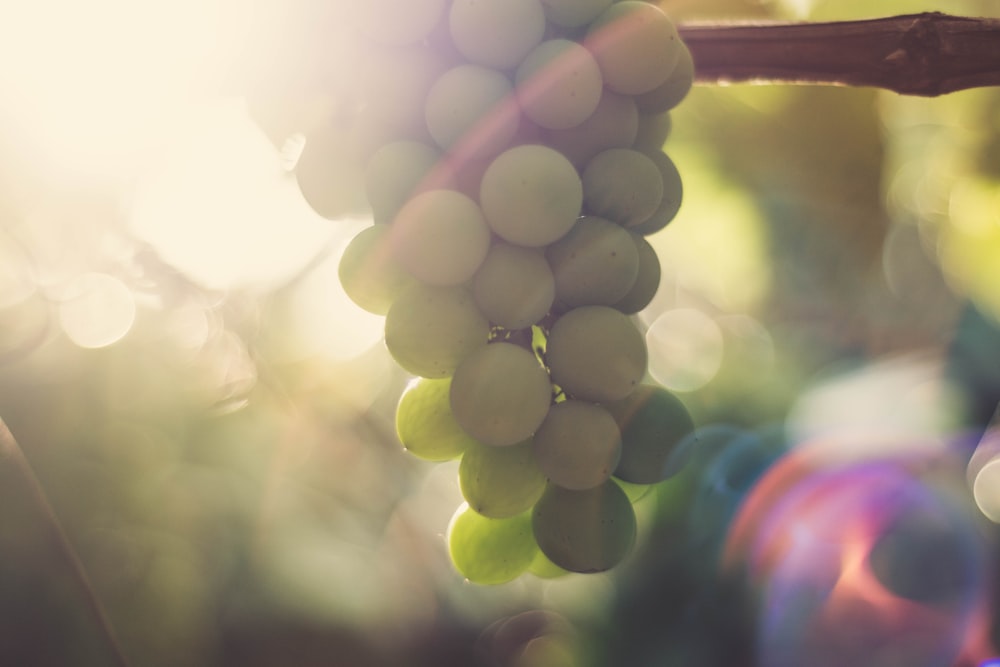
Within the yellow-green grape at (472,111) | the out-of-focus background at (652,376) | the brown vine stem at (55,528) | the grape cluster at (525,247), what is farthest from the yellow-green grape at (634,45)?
the brown vine stem at (55,528)

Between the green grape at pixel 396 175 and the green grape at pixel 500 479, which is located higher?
the green grape at pixel 396 175

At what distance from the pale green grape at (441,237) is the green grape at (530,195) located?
0.02 metres

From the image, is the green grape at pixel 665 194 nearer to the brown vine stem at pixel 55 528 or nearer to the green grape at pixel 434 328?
the green grape at pixel 434 328

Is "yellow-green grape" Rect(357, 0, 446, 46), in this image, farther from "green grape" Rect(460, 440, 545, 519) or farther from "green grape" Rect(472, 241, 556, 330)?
"green grape" Rect(460, 440, 545, 519)

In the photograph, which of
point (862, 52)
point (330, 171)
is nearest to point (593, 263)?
point (330, 171)

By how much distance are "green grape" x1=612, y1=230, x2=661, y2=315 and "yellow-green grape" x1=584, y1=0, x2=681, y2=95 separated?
16 centimetres

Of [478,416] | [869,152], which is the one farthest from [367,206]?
[869,152]

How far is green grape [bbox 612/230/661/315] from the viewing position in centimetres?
71

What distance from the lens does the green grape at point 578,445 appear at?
623mm

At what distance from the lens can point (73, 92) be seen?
99 centimetres

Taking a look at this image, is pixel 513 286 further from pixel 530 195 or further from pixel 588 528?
pixel 588 528

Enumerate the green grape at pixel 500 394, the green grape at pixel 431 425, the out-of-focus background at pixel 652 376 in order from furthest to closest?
the out-of-focus background at pixel 652 376
the green grape at pixel 431 425
the green grape at pixel 500 394

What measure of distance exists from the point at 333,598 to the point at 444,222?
1.02 m

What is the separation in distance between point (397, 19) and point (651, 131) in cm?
31
